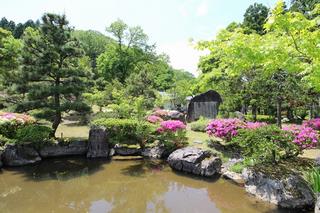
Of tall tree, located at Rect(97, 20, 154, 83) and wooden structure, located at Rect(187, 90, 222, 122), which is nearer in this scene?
wooden structure, located at Rect(187, 90, 222, 122)

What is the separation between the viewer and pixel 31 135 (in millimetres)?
9609

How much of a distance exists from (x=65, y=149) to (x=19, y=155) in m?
1.70

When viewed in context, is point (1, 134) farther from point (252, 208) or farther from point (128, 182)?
point (252, 208)

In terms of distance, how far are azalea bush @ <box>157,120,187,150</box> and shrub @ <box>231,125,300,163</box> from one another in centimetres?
319

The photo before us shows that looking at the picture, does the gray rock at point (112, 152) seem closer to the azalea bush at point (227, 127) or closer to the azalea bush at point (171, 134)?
the azalea bush at point (171, 134)

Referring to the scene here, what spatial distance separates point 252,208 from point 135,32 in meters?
30.7

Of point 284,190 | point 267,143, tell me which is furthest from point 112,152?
point 284,190

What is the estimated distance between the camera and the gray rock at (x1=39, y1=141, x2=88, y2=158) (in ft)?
33.5

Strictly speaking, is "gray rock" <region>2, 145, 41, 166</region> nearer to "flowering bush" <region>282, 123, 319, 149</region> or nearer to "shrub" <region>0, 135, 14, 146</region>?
"shrub" <region>0, 135, 14, 146</region>

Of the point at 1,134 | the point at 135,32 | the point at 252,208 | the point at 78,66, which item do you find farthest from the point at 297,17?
the point at 135,32

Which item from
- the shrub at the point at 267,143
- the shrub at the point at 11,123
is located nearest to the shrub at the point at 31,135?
the shrub at the point at 11,123

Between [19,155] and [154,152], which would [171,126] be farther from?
[19,155]

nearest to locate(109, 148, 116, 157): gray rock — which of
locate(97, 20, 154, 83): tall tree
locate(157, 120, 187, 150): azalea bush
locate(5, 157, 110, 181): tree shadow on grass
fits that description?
locate(5, 157, 110, 181): tree shadow on grass

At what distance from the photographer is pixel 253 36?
21.3ft
